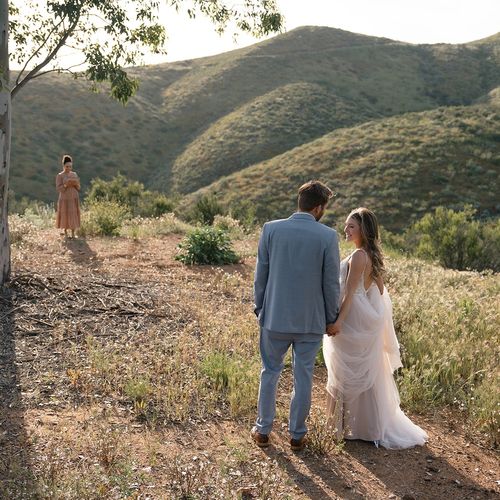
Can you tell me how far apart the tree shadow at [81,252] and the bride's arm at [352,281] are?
7.02m

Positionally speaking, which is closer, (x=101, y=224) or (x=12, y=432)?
(x=12, y=432)

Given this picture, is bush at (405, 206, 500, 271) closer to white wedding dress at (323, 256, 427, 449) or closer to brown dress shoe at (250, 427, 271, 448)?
white wedding dress at (323, 256, 427, 449)

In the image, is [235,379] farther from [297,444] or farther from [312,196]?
[312,196]

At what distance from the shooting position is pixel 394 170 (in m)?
33.1

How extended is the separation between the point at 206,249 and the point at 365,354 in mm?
7213

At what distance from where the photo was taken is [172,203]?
2211 cm

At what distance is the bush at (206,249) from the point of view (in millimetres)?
11680

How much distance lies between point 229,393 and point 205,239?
6.31 meters

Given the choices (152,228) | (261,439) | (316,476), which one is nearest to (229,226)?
(152,228)

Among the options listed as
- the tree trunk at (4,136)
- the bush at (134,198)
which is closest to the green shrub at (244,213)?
the bush at (134,198)

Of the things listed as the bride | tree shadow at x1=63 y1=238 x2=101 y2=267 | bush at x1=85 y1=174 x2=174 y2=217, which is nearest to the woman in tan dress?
tree shadow at x1=63 y1=238 x2=101 y2=267

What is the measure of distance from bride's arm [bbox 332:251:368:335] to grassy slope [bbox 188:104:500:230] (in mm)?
23803

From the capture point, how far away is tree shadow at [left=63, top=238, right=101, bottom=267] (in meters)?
11.1

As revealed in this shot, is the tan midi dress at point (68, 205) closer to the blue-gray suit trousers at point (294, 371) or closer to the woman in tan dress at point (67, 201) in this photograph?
the woman in tan dress at point (67, 201)
